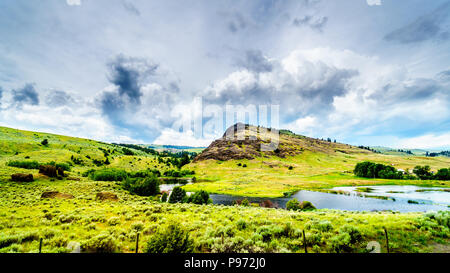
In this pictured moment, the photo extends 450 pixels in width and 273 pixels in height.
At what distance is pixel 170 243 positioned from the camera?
9.59 meters

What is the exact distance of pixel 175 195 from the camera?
48406mm

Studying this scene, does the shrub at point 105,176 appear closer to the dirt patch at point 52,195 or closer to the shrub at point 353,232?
the dirt patch at point 52,195

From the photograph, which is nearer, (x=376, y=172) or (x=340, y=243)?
(x=340, y=243)

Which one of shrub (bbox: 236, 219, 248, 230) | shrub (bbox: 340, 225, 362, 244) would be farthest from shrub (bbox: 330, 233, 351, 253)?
shrub (bbox: 236, 219, 248, 230)

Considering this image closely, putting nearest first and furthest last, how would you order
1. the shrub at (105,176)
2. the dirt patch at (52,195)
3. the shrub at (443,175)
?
the dirt patch at (52,195), the shrub at (105,176), the shrub at (443,175)

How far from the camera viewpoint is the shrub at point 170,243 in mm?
9517

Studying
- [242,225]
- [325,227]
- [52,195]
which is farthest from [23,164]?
[325,227]

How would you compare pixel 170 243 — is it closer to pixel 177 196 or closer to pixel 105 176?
pixel 177 196

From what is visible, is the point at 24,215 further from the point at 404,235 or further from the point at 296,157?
the point at 296,157

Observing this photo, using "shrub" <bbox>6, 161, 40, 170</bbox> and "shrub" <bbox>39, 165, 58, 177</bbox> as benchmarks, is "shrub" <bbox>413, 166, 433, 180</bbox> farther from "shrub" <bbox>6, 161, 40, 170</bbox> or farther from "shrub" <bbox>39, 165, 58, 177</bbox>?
"shrub" <bbox>6, 161, 40, 170</bbox>

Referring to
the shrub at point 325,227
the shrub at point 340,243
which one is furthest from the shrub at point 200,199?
the shrub at point 340,243

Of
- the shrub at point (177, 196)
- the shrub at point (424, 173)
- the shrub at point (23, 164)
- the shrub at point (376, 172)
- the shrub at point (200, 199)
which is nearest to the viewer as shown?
the shrub at point (200, 199)

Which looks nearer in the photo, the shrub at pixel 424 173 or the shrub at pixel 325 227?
the shrub at pixel 325 227
